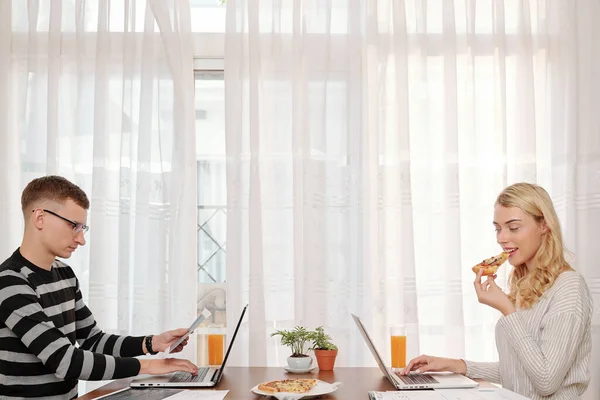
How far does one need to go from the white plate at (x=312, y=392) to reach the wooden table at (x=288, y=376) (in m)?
0.02

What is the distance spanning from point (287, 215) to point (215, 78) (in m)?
0.84

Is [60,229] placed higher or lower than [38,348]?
higher

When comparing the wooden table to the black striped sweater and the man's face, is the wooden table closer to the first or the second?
the black striped sweater

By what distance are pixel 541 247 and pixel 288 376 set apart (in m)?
1.00

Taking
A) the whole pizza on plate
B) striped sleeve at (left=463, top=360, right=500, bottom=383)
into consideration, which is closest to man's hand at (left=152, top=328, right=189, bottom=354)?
the whole pizza on plate

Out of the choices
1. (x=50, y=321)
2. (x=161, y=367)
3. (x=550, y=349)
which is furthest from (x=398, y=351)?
(x=50, y=321)

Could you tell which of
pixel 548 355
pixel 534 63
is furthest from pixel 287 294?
pixel 534 63

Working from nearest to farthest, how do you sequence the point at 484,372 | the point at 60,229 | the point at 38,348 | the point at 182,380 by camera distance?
the point at 38,348 < the point at 182,380 < the point at 60,229 < the point at 484,372

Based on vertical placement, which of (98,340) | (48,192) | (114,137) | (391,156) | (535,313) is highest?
(114,137)

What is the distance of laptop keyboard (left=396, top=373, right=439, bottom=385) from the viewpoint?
2.17 m

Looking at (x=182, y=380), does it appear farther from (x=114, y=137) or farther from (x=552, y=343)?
(x=114, y=137)

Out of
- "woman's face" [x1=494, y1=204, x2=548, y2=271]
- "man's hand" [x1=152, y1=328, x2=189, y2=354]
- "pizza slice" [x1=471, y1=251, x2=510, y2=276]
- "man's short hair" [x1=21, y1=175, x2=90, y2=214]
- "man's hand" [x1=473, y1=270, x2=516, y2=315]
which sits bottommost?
"man's hand" [x1=152, y1=328, x2=189, y2=354]

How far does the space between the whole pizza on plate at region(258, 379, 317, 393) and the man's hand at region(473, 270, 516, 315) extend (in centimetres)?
68

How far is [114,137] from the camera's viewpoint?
11.3ft
